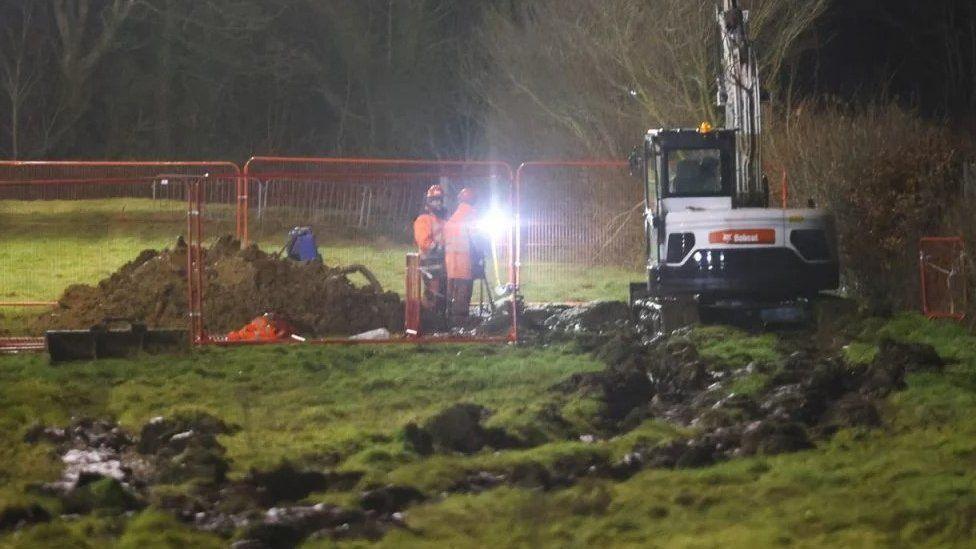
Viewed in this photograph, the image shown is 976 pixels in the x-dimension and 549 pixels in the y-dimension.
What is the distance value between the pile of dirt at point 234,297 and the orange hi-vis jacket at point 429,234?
1085 mm

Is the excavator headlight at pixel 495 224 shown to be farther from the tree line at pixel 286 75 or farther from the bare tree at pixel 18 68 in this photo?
the bare tree at pixel 18 68

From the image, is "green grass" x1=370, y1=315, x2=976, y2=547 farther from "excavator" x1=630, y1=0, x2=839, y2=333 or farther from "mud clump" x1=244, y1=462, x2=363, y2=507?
"excavator" x1=630, y1=0, x2=839, y2=333

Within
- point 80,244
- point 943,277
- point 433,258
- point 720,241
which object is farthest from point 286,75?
point 720,241

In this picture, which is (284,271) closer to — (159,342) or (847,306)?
(159,342)

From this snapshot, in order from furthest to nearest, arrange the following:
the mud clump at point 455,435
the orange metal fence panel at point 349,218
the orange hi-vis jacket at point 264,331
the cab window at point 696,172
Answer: the orange metal fence panel at point 349,218 → the cab window at point 696,172 → the orange hi-vis jacket at point 264,331 → the mud clump at point 455,435

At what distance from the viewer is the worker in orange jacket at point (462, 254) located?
54.4 feet

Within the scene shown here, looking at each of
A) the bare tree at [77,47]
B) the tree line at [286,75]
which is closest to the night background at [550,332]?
the tree line at [286,75]

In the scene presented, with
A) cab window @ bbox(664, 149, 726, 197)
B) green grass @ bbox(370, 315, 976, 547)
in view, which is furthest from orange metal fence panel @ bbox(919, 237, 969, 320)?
green grass @ bbox(370, 315, 976, 547)

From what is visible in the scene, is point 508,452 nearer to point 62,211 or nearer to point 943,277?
point 943,277

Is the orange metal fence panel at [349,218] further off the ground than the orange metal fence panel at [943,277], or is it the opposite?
the orange metal fence panel at [349,218]

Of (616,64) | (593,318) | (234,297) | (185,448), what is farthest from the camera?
(616,64)

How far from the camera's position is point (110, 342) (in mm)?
14461

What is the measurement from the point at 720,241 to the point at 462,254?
307 cm

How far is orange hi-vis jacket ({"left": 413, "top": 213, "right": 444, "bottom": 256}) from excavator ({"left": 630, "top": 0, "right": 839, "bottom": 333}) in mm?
2448
